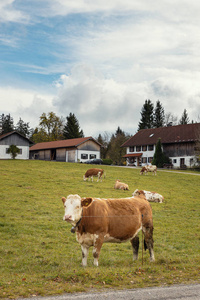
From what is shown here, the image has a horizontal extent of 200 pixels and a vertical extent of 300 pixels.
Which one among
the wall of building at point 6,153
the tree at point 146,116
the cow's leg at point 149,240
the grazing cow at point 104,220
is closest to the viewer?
the grazing cow at point 104,220

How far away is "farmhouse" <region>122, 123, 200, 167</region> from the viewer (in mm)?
64750

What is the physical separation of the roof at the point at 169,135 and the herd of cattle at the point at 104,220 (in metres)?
56.2

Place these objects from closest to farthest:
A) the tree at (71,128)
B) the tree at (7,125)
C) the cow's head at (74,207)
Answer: the cow's head at (74,207)
the tree at (71,128)
the tree at (7,125)

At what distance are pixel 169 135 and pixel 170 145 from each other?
3220 millimetres

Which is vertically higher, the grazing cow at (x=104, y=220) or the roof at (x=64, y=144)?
the roof at (x=64, y=144)

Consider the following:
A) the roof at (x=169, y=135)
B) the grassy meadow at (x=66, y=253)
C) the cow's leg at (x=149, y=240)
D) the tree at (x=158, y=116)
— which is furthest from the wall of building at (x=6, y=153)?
the cow's leg at (x=149, y=240)

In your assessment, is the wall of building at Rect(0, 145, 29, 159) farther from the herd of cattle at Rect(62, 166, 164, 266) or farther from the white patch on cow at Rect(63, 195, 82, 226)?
the white patch on cow at Rect(63, 195, 82, 226)

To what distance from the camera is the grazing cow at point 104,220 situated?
8164mm

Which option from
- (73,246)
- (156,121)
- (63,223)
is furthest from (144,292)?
(156,121)

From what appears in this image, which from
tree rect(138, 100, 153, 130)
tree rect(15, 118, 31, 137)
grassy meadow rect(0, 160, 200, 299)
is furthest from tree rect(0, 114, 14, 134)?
grassy meadow rect(0, 160, 200, 299)

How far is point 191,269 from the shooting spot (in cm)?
825

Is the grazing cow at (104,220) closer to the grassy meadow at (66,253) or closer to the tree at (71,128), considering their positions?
the grassy meadow at (66,253)

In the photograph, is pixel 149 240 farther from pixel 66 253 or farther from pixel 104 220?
pixel 66 253

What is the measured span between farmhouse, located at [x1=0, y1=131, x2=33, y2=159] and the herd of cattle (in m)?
55.7
